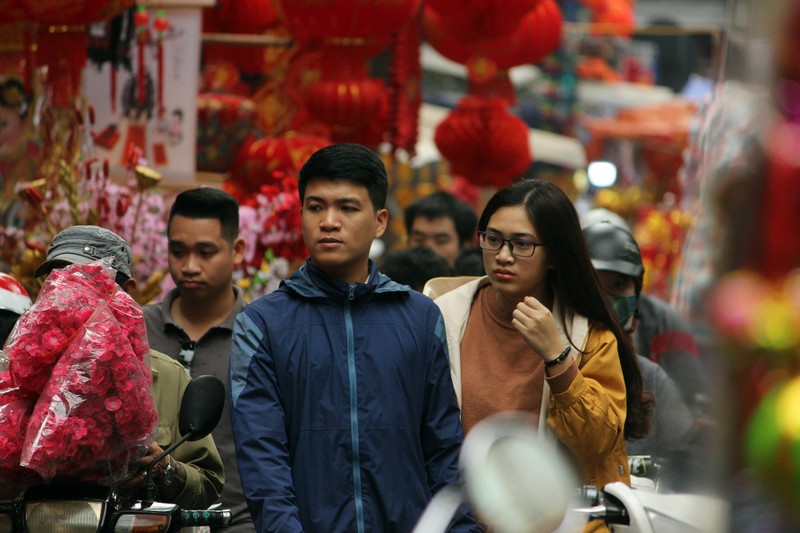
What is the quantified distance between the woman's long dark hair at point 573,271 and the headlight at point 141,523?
5.25ft

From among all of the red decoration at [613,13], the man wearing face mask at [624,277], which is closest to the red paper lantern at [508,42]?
→ the man wearing face mask at [624,277]

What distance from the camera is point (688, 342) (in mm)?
1732

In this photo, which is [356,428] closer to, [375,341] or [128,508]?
[375,341]

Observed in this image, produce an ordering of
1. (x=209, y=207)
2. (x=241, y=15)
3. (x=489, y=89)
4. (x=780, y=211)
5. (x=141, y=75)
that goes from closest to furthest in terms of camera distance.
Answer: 1. (x=780, y=211)
2. (x=209, y=207)
3. (x=141, y=75)
4. (x=489, y=89)
5. (x=241, y=15)

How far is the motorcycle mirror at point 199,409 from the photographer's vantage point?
3605 mm

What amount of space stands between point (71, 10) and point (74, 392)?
4024 millimetres

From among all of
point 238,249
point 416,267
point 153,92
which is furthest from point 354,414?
point 153,92

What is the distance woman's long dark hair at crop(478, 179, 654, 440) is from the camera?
4434 mm

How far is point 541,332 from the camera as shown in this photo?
4.07 meters

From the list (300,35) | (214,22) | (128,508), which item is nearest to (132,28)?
(300,35)

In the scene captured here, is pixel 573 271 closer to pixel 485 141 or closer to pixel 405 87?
pixel 405 87

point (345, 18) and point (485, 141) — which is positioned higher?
point (345, 18)

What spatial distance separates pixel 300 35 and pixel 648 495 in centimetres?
644

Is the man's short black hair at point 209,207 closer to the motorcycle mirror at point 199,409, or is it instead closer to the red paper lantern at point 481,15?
the motorcycle mirror at point 199,409
